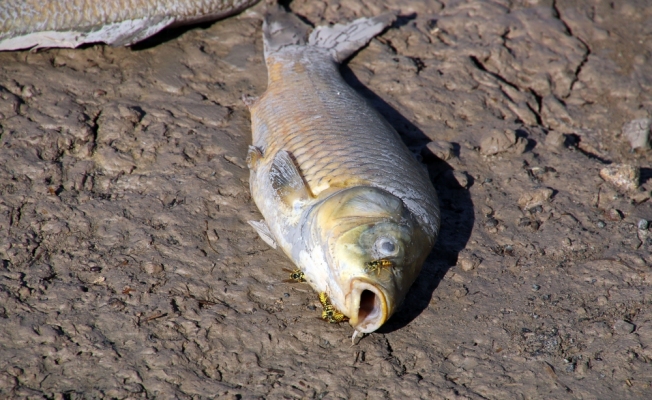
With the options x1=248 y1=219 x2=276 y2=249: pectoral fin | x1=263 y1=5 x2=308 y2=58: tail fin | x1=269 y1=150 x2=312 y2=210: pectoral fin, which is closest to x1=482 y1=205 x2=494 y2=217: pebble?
x1=269 y1=150 x2=312 y2=210: pectoral fin

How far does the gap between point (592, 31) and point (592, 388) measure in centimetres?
431

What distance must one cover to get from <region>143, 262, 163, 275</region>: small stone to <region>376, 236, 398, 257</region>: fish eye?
1505 mm

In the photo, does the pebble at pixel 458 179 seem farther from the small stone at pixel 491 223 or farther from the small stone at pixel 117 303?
the small stone at pixel 117 303

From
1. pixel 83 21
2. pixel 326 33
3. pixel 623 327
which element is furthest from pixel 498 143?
pixel 83 21

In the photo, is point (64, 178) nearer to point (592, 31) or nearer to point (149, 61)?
point (149, 61)

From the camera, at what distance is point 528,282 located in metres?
4.16

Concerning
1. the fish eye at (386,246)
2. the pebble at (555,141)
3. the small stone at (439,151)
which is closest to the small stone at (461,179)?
the small stone at (439,151)

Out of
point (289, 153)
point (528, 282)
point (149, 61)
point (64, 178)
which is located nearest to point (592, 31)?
point (528, 282)

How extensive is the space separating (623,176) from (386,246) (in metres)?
2.51

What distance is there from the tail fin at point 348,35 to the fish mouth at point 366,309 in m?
2.90

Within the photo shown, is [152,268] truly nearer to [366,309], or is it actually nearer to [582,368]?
[366,309]

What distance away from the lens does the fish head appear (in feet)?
11.1

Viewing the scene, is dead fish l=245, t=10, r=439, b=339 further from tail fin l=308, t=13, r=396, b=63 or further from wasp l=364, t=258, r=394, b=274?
tail fin l=308, t=13, r=396, b=63

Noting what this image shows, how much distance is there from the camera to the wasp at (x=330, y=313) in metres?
3.67
